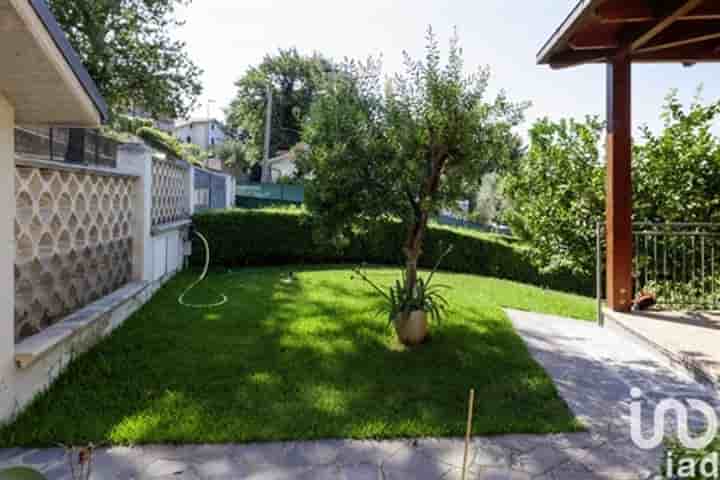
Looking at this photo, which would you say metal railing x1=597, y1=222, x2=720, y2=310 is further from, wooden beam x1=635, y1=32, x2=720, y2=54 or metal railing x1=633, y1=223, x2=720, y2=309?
wooden beam x1=635, y1=32, x2=720, y2=54

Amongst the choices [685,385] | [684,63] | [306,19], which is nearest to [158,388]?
[685,385]

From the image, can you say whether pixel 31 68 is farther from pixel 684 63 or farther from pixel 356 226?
pixel 684 63

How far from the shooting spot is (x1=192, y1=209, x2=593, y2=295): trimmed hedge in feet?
34.4

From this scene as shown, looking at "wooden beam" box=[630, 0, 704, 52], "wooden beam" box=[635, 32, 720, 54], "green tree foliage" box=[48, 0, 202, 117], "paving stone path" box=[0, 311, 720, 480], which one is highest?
"green tree foliage" box=[48, 0, 202, 117]

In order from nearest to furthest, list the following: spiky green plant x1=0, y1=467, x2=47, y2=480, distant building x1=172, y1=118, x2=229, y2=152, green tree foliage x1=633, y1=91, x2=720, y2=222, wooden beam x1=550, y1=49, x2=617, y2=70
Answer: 1. spiky green plant x1=0, y1=467, x2=47, y2=480
2. wooden beam x1=550, y1=49, x2=617, y2=70
3. green tree foliage x1=633, y1=91, x2=720, y2=222
4. distant building x1=172, y1=118, x2=229, y2=152

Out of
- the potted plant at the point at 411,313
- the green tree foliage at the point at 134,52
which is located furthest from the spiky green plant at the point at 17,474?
the green tree foliage at the point at 134,52

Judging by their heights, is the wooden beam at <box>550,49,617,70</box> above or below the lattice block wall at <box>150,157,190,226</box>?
above

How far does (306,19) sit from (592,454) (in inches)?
461

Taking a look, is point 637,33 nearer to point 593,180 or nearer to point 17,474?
point 593,180

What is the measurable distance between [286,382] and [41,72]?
2.85m

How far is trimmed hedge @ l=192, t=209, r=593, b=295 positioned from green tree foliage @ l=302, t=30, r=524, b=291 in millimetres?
3558

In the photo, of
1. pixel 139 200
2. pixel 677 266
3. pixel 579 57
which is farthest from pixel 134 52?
pixel 677 266

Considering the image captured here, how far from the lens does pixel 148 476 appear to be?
275 cm
